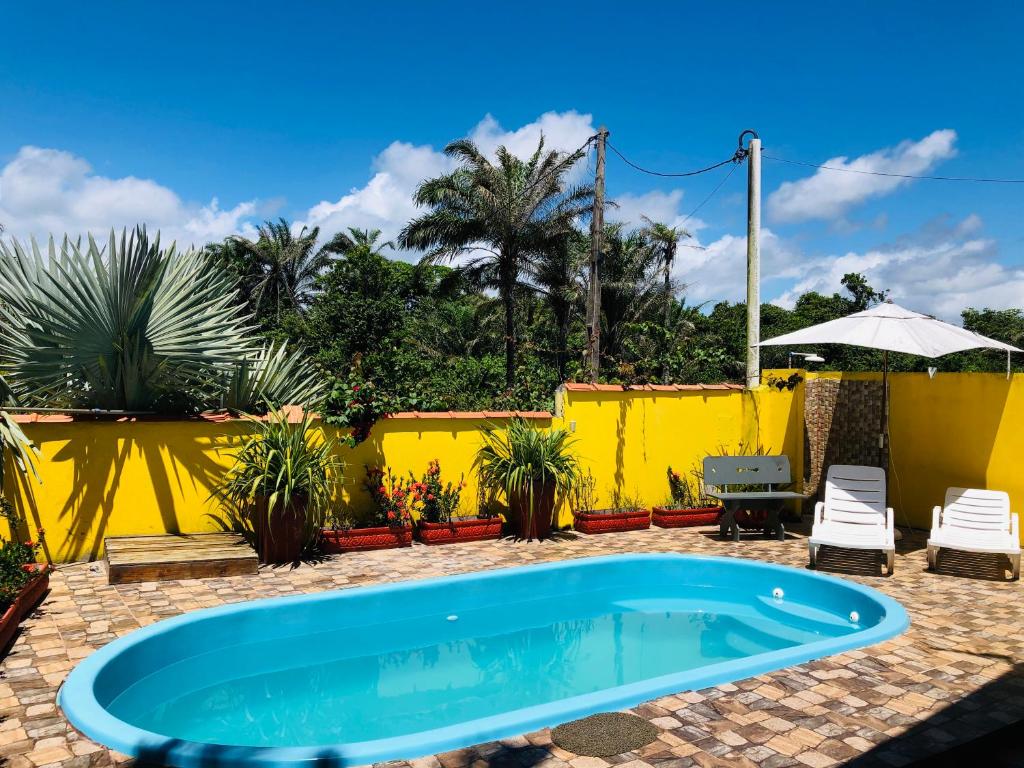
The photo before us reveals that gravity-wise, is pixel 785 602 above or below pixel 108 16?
below

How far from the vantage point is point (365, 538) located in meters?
8.70

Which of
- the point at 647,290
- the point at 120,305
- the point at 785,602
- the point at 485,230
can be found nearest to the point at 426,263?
the point at 485,230

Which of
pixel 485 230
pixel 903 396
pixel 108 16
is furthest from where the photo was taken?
pixel 485 230

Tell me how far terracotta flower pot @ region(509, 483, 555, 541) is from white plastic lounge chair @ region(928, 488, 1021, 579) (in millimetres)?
4277

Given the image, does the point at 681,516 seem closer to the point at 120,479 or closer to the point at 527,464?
the point at 527,464

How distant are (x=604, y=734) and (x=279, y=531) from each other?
15.9ft

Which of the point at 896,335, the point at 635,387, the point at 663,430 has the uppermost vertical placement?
the point at 896,335

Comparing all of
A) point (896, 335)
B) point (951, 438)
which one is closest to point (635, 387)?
point (896, 335)

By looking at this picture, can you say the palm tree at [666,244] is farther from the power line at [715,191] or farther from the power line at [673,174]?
the power line at [673,174]

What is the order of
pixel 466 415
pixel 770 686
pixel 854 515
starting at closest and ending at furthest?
pixel 770 686, pixel 854 515, pixel 466 415

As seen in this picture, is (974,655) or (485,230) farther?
(485,230)

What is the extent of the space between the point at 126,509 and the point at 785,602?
22.9 ft

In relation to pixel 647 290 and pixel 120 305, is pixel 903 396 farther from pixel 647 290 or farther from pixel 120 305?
pixel 647 290

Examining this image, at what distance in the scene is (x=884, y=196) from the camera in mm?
26859
